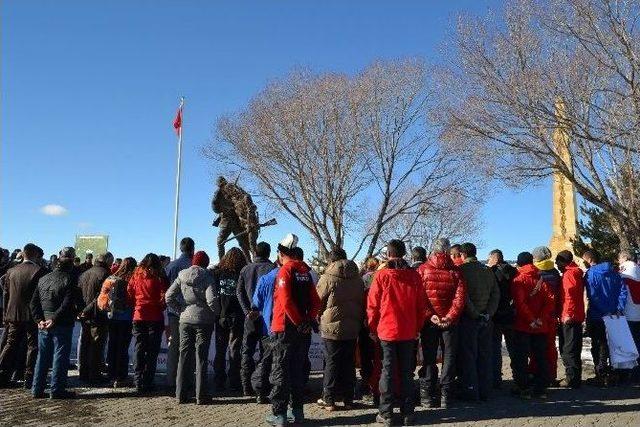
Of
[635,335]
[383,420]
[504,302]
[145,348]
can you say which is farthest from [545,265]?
[145,348]

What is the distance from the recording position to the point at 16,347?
27.2 feet

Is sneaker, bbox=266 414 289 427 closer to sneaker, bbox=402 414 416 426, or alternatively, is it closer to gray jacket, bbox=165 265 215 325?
sneaker, bbox=402 414 416 426

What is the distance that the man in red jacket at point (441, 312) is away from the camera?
6926mm

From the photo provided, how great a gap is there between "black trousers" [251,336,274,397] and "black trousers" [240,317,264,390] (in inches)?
11.0

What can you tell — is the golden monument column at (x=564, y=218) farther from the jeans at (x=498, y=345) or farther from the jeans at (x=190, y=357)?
the jeans at (x=190, y=357)

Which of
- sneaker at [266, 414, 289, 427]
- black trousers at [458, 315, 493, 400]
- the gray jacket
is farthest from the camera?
the gray jacket

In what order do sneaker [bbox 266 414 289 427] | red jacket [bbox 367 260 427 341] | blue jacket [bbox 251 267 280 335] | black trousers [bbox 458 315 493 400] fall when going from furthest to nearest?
black trousers [bbox 458 315 493 400], blue jacket [bbox 251 267 280 335], red jacket [bbox 367 260 427 341], sneaker [bbox 266 414 289 427]

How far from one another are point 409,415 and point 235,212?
8073 millimetres

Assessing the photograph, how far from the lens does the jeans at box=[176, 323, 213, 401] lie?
24.0 feet

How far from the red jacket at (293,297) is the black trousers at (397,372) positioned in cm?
92

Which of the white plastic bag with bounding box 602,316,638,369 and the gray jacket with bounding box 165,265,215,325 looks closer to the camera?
the gray jacket with bounding box 165,265,215,325

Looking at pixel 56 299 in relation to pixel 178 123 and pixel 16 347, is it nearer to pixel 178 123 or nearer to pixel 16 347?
pixel 16 347

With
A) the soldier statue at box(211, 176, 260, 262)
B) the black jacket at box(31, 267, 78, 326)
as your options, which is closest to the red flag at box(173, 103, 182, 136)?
the soldier statue at box(211, 176, 260, 262)

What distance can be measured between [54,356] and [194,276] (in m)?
2.13
